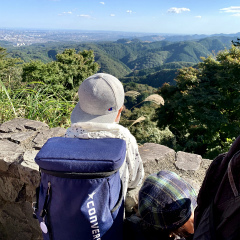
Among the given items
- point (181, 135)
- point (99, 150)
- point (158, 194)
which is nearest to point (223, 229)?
point (158, 194)

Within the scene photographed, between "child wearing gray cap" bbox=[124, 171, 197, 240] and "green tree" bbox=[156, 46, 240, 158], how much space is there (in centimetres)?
928

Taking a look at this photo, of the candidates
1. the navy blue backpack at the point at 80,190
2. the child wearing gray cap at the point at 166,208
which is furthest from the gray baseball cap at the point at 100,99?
the child wearing gray cap at the point at 166,208

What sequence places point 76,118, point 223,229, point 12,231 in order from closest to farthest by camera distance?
1. point 223,229
2. point 76,118
3. point 12,231

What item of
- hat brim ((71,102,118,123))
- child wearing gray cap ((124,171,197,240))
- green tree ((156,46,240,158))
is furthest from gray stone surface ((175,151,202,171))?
green tree ((156,46,240,158))

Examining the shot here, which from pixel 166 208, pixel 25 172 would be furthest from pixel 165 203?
Result: pixel 25 172

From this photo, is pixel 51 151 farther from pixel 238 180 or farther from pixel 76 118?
pixel 238 180

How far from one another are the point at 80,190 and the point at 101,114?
1.58 feet

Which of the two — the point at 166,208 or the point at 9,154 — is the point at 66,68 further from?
the point at 166,208

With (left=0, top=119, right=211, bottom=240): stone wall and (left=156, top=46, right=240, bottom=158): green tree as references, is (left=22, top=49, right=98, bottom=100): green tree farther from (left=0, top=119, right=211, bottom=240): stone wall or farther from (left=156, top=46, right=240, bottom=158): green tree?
(left=0, top=119, right=211, bottom=240): stone wall

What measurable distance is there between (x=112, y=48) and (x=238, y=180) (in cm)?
19574

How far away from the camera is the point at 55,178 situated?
99 centimetres

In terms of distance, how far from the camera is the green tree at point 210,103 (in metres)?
10.9

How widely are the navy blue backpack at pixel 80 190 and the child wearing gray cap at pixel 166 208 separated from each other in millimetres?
173

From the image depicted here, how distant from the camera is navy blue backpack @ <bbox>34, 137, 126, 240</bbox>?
0.95 meters
